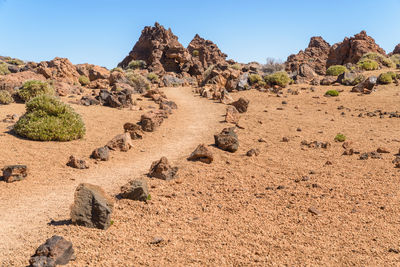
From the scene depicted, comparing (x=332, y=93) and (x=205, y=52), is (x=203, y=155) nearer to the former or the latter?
(x=332, y=93)

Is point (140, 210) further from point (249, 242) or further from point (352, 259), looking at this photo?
point (352, 259)

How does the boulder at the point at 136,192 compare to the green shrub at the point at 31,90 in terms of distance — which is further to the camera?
the green shrub at the point at 31,90

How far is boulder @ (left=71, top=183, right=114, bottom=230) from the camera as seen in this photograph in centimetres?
575

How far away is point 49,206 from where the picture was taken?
7051 mm

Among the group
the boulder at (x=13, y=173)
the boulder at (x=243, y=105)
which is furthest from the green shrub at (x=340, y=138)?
the boulder at (x=13, y=173)

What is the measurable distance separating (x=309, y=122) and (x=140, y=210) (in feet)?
45.2

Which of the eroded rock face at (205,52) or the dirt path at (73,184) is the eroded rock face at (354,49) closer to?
the eroded rock face at (205,52)

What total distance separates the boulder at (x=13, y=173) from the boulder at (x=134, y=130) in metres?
5.77

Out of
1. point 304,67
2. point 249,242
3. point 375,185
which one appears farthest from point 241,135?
point 304,67

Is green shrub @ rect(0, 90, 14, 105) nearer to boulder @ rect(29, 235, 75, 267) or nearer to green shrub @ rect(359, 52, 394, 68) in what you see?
boulder @ rect(29, 235, 75, 267)

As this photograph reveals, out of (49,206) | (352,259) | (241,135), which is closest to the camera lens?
(352,259)

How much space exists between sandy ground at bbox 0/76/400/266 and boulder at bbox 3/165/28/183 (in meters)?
0.24

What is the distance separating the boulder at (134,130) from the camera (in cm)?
1390

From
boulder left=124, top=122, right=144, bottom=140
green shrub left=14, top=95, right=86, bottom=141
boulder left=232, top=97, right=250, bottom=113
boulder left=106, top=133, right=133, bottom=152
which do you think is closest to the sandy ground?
boulder left=106, top=133, right=133, bottom=152
